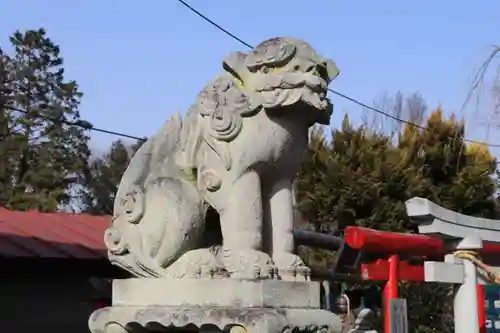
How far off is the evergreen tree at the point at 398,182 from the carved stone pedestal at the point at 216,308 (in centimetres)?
788

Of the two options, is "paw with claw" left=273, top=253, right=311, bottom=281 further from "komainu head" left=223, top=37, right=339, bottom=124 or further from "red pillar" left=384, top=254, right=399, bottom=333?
"red pillar" left=384, top=254, right=399, bottom=333

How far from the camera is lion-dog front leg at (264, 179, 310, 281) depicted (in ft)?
10.5

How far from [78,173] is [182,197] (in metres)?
15.5

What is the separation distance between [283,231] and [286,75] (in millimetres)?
694

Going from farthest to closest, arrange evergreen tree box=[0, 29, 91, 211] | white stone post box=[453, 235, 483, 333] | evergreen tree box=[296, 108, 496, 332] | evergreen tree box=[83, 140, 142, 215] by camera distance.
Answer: evergreen tree box=[83, 140, 142, 215]
evergreen tree box=[0, 29, 91, 211]
evergreen tree box=[296, 108, 496, 332]
white stone post box=[453, 235, 483, 333]

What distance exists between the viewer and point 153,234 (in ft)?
10.8

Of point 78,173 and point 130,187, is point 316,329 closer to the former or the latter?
point 130,187

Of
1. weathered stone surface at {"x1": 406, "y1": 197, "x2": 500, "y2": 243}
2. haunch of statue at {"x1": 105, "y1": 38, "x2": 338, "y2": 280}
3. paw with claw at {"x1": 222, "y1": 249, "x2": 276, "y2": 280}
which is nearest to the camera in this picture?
paw with claw at {"x1": 222, "y1": 249, "x2": 276, "y2": 280}

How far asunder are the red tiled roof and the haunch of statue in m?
2.48

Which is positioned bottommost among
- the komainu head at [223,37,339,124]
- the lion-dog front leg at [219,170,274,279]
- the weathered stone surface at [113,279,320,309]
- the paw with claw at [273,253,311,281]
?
the weathered stone surface at [113,279,320,309]

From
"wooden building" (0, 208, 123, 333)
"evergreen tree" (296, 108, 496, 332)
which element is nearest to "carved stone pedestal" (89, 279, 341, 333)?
"wooden building" (0, 208, 123, 333)

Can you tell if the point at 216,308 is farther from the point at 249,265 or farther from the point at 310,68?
the point at 310,68

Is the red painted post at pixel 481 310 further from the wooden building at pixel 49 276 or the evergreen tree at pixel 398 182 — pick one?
the evergreen tree at pixel 398 182

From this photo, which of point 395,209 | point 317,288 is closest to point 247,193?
point 317,288
